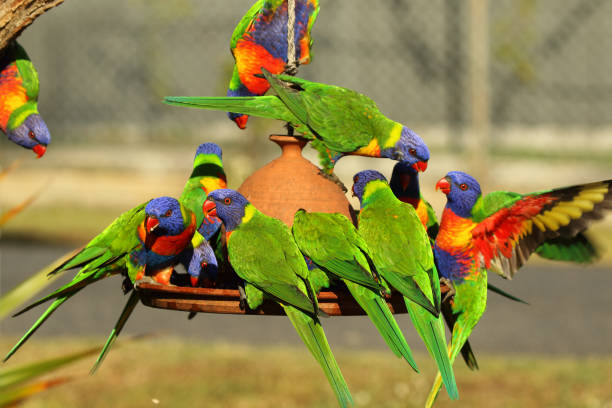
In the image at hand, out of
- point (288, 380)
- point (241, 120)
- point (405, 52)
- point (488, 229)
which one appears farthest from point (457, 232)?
point (405, 52)

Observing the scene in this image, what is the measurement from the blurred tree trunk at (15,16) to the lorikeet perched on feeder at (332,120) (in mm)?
538

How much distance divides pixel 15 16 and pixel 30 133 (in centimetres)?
33

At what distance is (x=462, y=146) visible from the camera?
38.4 ft

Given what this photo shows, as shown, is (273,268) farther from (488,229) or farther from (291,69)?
(291,69)

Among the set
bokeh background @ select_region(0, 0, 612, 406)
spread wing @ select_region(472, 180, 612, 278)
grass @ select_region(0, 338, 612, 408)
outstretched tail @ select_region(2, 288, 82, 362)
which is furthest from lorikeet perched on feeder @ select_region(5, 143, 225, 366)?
bokeh background @ select_region(0, 0, 612, 406)

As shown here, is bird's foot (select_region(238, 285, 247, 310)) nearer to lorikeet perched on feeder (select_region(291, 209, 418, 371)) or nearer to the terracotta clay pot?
lorikeet perched on feeder (select_region(291, 209, 418, 371))

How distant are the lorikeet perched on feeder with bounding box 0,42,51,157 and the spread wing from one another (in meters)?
1.30

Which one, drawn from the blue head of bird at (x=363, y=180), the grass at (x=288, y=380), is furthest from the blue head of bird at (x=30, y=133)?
the grass at (x=288, y=380)

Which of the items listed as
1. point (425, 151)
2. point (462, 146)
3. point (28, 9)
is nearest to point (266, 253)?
point (425, 151)

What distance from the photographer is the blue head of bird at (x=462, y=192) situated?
2.23 metres

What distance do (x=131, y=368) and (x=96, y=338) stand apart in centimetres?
85

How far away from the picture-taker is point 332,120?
2.25 meters

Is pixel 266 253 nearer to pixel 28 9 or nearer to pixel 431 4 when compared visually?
pixel 28 9

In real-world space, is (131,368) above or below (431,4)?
below
